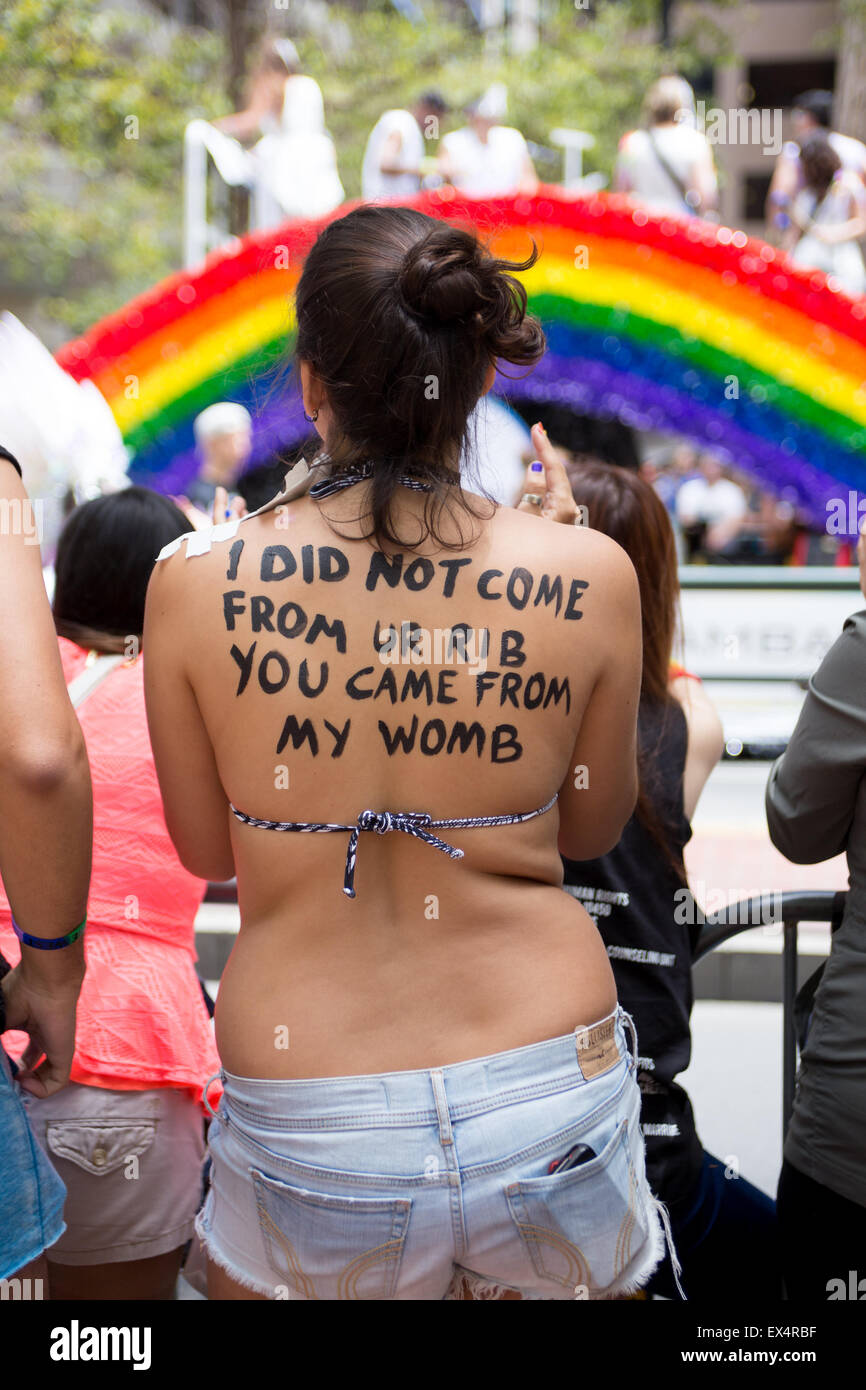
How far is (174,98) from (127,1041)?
17357 mm

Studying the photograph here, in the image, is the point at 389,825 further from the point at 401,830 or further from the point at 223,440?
the point at 223,440

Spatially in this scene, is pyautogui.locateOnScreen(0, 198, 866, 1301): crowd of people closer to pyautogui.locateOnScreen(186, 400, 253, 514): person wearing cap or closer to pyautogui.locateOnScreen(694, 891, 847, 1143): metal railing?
pyautogui.locateOnScreen(694, 891, 847, 1143): metal railing

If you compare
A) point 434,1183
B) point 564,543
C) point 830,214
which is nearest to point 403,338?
point 564,543

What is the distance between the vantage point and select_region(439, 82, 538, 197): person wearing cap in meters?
8.33

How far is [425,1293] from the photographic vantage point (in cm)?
153

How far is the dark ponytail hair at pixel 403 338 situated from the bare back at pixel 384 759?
48 millimetres

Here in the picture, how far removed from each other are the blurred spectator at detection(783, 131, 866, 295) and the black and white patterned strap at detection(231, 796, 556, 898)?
6.71m

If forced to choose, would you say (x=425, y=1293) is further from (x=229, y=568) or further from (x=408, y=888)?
(x=229, y=568)

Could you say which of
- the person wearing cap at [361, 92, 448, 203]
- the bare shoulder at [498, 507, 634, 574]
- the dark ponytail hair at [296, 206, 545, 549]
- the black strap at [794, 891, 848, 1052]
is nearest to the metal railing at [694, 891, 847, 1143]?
the black strap at [794, 891, 848, 1052]

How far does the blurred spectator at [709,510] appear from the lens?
13.6 m

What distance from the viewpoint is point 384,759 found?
156 centimetres

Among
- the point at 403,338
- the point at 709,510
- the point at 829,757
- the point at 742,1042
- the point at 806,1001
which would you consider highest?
the point at 403,338

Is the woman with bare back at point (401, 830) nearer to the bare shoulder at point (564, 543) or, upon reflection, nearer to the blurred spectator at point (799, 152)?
the bare shoulder at point (564, 543)

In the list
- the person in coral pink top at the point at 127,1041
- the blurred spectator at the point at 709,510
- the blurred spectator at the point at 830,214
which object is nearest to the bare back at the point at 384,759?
the person in coral pink top at the point at 127,1041
